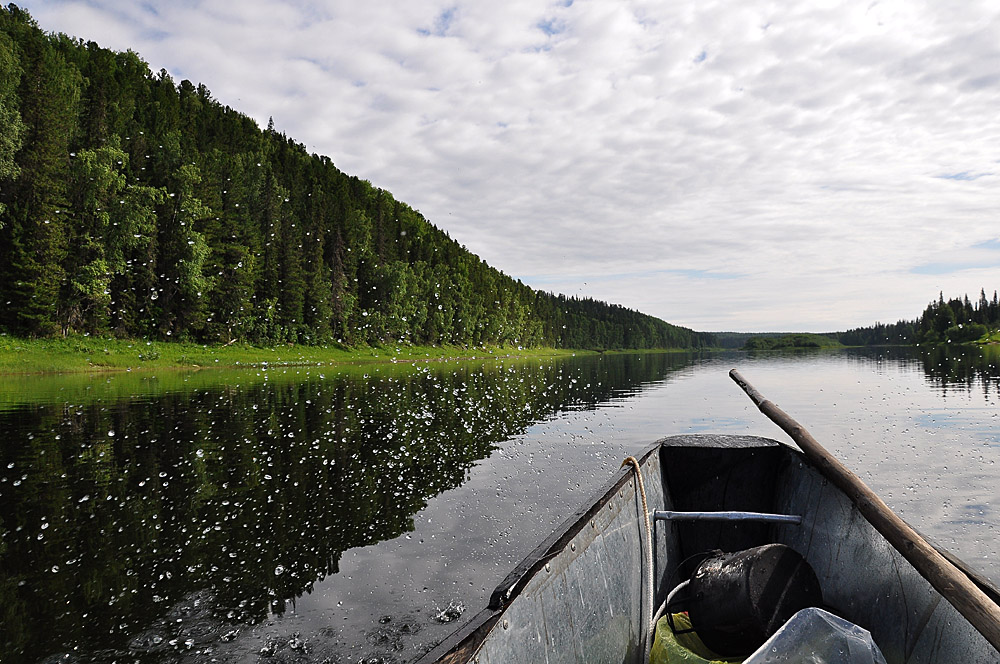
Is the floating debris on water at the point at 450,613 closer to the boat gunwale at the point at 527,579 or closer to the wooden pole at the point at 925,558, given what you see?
the boat gunwale at the point at 527,579

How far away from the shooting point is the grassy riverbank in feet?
119

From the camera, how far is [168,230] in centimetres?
5406

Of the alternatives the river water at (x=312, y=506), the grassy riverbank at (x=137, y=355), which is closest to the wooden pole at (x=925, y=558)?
the river water at (x=312, y=506)

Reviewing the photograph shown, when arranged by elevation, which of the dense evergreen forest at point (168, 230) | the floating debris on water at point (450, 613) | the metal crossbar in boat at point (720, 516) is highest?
the dense evergreen forest at point (168, 230)

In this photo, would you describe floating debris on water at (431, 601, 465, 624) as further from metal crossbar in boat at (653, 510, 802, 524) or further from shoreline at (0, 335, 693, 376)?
shoreline at (0, 335, 693, 376)

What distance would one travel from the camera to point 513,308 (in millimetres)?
140375

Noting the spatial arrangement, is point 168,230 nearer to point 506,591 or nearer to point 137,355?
point 137,355

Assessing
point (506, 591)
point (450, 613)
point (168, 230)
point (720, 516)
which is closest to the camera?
point (506, 591)

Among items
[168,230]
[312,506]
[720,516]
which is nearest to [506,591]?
[720,516]

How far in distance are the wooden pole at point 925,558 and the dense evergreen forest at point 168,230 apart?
1949 inches

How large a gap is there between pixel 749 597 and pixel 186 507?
29.1ft

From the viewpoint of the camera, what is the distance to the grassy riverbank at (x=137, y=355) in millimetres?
36219

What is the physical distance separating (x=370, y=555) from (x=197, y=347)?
166ft

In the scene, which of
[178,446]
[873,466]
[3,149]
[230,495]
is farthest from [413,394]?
[3,149]
